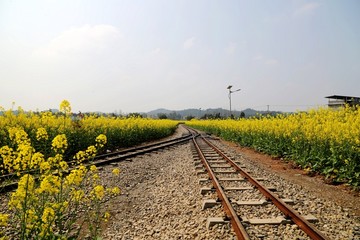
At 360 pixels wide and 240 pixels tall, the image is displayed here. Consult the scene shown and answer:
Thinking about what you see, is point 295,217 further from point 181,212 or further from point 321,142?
point 321,142

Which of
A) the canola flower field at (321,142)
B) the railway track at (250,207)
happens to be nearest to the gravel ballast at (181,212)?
the railway track at (250,207)

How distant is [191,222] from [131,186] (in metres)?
3.53

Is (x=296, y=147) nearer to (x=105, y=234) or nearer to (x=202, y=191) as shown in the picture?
(x=202, y=191)

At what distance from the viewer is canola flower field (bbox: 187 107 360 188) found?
8117 mm

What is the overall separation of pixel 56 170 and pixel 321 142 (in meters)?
8.55

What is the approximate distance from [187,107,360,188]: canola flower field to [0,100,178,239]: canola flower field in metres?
6.39

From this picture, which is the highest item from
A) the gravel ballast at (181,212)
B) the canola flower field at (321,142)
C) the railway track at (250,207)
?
the canola flower field at (321,142)

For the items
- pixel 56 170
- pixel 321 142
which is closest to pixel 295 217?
pixel 56 170

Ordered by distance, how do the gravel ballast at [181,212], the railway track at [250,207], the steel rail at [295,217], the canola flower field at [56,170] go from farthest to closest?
1. the gravel ballast at [181,212]
2. the railway track at [250,207]
3. the steel rail at [295,217]
4. the canola flower field at [56,170]

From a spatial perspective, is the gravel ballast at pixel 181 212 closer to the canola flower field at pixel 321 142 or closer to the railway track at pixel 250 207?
the railway track at pixel 250 207

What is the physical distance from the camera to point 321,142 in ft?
32.1

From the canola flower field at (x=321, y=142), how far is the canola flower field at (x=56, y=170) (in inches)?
251

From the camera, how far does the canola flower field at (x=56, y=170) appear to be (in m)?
3.02

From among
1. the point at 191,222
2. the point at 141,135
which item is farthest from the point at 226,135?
the point at 191,222
